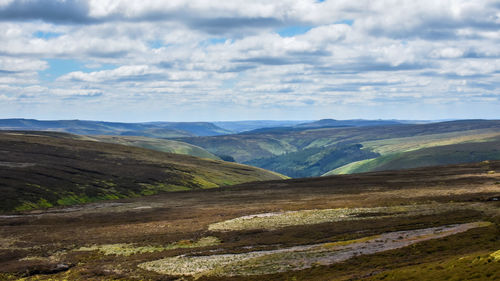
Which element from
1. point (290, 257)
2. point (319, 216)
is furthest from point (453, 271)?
point (319, 216)

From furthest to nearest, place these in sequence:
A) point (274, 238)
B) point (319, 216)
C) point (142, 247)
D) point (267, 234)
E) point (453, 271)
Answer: point (319, 216), point (267, 234), point (142, 247), point (274, 238), point (453, 271)

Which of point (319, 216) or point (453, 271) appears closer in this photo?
point (453, 271)

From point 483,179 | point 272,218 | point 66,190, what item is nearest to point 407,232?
point 272,218

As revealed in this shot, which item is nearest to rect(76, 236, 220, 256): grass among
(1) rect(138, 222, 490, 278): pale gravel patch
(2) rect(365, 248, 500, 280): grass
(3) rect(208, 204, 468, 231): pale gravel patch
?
(1) rect(138, 222, 490, 278): pale gravel patch

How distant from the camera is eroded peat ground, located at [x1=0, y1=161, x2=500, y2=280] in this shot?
50.5 m

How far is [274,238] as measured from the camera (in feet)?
239

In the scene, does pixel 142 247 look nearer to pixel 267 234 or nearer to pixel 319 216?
pixel 267 234

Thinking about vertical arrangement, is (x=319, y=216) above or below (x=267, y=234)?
above

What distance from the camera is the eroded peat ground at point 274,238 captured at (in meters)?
50.5

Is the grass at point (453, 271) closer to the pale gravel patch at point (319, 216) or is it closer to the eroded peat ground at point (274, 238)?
the eroded peat ground at point (274, 238)

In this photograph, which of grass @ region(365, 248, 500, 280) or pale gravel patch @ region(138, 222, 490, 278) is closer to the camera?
grass @ region(365, 248, 500, 280)

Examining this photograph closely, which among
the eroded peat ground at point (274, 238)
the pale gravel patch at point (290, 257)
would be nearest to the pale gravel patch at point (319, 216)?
the eroded peat ground at point (274, 238)

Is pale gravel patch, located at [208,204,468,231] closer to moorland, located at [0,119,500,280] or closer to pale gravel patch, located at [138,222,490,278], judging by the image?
moorland, located at [0,119,500,280]

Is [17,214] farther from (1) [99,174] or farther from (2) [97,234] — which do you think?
(1) [99,174]
